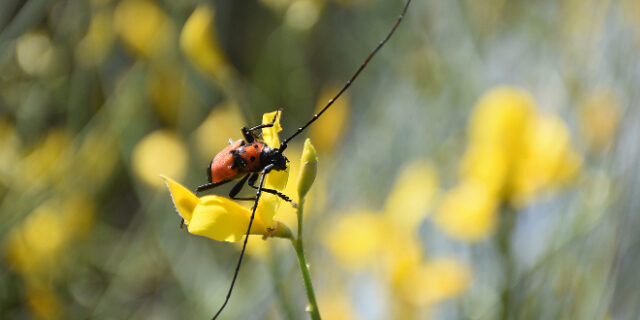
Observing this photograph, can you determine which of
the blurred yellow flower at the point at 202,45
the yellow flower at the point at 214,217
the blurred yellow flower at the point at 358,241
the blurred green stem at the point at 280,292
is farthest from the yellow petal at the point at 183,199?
the blurred yellow flower at the point at 358,241

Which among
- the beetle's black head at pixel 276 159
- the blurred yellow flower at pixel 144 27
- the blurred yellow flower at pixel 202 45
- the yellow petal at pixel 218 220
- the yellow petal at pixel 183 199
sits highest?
the blurred yellow flower at pixel 144 27

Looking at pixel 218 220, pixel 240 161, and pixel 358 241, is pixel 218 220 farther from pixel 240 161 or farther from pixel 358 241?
pixel 358 241

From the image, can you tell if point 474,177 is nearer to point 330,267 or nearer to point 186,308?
point 330,267

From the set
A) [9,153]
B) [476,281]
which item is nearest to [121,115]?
[9,153]

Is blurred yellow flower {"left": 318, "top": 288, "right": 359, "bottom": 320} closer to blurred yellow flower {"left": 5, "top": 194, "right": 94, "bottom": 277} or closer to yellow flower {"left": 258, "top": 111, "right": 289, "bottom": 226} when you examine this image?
blurred yellow flower {"left": 5, "top": 194, "right": 94, "bottom": 277}

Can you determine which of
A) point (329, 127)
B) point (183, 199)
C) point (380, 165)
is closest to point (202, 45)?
point (329, 127)

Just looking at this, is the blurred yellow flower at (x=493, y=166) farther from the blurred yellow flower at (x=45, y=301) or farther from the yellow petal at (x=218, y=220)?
the blurred yellow flower at (x=45, y=301)

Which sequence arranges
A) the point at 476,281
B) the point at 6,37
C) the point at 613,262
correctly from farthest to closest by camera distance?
the point at 476,281
the point at 6,37
the point at 613,262
